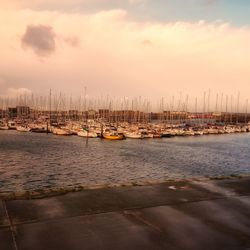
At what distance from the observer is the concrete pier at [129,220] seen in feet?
24.2

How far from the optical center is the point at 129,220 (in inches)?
345

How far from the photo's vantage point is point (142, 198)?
11094 millimetres

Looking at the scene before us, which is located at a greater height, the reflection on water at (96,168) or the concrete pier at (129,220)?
the concrete pier at (129,220)

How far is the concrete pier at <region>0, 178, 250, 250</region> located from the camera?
7391mm

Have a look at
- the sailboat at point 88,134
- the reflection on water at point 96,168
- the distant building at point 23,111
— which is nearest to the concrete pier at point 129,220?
the reflection on water at point 96,168

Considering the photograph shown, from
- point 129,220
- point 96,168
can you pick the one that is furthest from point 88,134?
point 129,220

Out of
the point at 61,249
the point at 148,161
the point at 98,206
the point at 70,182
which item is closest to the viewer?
the point at 61,249

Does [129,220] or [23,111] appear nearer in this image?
[129,220]

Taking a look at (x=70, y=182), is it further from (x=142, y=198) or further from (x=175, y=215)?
(x=175, y=215)

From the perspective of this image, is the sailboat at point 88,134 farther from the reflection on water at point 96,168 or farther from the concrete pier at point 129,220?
the concrete pier at point 129,220

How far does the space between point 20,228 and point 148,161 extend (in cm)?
3555

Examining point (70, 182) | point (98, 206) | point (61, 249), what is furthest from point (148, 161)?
point (61, 249)

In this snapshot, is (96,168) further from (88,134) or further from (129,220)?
(88,134)

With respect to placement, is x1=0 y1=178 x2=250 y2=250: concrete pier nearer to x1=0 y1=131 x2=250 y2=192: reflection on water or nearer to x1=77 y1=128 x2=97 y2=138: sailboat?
x1=0 y1=131 x2=250 y2=192: reflection on water
